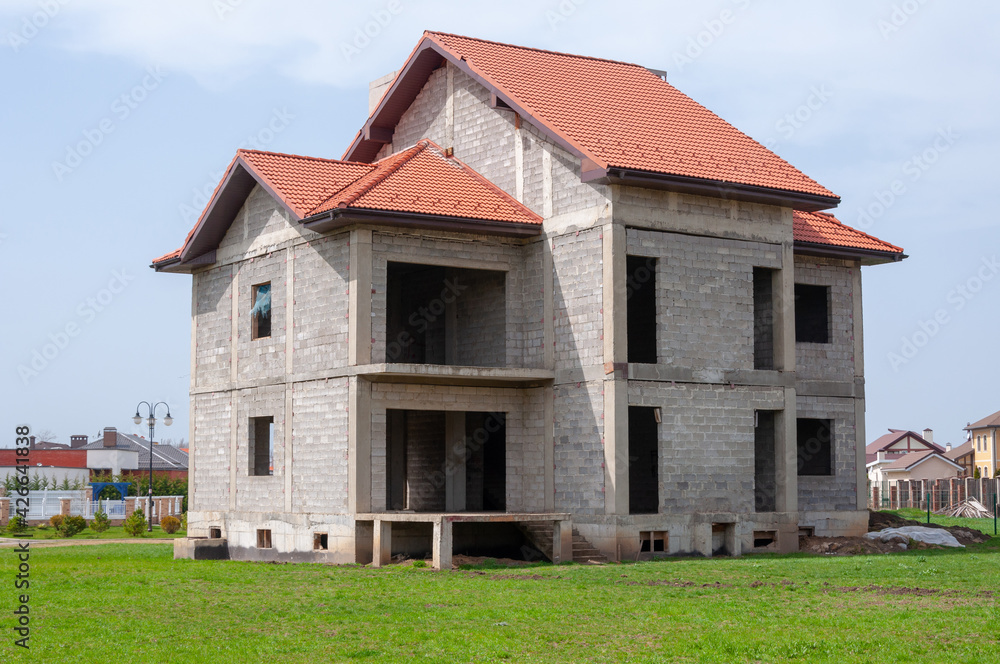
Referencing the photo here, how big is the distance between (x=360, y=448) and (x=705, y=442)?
6.90m

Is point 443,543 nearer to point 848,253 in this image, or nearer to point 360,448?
point 360,448

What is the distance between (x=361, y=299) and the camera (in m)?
25.2

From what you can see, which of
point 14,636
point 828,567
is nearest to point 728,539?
point 828,567

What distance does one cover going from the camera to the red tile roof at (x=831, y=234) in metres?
30.4

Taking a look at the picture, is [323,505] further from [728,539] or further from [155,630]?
[155,630]

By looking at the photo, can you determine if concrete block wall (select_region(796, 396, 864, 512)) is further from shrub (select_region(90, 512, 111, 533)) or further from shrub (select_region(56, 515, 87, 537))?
shrub (select_region(90, 512, 111, 533))

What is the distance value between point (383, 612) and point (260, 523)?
1252 cm

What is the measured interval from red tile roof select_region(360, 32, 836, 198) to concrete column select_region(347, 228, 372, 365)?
446 centimetres

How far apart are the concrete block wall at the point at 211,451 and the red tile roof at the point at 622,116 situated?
377 inches

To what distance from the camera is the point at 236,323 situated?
2998 centimetres

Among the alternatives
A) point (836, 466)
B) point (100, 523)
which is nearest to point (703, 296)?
point (836, 466)

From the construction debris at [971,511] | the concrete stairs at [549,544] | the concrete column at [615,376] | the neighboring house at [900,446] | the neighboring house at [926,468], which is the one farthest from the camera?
the neighboring house at [900,446]

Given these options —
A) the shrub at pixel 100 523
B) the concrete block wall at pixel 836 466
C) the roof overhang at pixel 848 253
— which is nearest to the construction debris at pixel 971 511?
the roof overhang at pixel 848 253

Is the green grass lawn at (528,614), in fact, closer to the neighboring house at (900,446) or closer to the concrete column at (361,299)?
the concrete column at (361,299)
